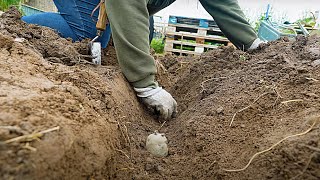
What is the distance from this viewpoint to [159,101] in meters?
1.77

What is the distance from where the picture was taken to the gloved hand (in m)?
1.78

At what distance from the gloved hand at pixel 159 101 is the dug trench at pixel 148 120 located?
0.05 metres

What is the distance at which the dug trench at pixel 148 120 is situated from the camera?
2.61 feet

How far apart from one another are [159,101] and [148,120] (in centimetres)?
12

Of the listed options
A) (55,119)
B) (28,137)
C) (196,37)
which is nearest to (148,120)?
(55,119)

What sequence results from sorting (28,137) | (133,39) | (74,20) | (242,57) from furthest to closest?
1. (74,20)
2. (242,57)
3. (133,39)
4. (28,137)

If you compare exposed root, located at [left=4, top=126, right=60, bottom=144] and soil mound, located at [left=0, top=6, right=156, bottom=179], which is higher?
exposed root, located at [left=4, top=126, right=60, bottom=144]

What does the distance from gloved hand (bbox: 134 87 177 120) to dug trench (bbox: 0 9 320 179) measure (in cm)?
5

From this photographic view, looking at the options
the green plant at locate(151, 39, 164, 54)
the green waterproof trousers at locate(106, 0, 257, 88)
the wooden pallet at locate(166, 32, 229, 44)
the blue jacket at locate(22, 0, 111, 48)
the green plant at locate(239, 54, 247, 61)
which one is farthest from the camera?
the green plant at locate(151, 39, 164, 54)

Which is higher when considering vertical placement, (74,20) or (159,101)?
(74,20)

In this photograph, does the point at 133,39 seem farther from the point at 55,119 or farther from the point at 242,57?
the point at 55,119

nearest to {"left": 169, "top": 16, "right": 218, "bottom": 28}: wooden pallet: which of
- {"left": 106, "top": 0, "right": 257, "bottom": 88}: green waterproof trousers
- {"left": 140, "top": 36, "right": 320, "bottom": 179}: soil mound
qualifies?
{"left": 140, "top": 36, "right": 320, "bottom": 179}: soil mound

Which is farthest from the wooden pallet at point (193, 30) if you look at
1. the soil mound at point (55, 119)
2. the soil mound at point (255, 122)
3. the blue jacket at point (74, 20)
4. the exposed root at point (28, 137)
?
the exposed root at point (28, 137)

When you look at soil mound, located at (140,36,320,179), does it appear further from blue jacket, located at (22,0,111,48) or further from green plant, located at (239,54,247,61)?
blue jacket, located at (22,0,111,48)
